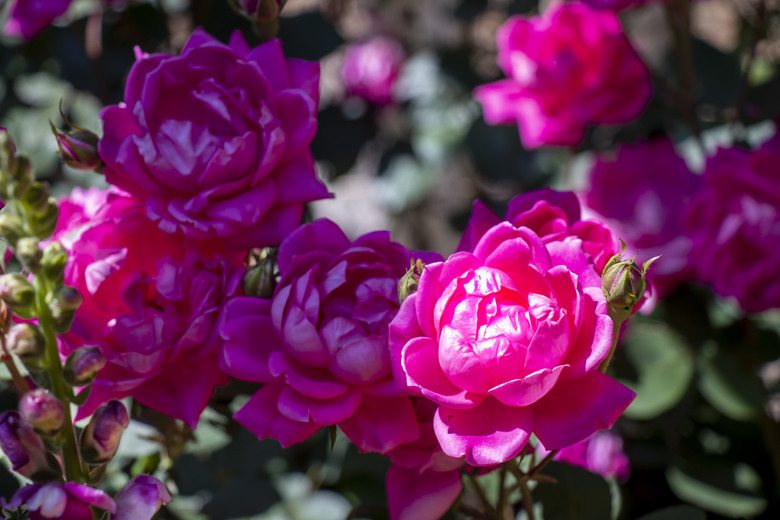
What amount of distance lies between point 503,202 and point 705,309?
40 cm

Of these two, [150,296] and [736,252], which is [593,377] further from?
[736,252]

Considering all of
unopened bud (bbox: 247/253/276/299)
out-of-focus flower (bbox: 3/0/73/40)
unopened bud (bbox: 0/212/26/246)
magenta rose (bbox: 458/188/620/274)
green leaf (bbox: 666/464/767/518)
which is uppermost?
unopened bud (bbox: 0/212/26/246)

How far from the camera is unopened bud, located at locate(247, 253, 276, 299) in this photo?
0.49m

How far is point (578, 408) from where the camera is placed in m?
0.42

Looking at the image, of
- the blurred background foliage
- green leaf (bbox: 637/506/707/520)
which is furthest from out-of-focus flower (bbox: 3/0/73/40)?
green leaf (bbox: 637/506/707/520)

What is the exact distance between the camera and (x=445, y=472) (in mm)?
483

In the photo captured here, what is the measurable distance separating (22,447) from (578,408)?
13.0 inches

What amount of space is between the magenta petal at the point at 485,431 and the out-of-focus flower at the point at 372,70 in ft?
3.66

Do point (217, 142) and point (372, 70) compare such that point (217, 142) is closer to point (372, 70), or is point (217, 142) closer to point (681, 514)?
point (681, 514)

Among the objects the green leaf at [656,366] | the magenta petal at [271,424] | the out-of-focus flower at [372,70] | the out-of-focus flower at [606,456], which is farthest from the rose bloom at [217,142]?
the out-of-focus flower at [372,70]

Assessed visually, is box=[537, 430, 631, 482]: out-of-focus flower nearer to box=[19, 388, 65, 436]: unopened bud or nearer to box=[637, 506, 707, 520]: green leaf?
box=[637, 506, 707, 520]: green leaf

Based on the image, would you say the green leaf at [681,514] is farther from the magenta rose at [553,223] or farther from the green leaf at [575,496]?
the magenta rose at [553,223]

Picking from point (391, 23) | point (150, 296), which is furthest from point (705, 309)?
point (391, 23)

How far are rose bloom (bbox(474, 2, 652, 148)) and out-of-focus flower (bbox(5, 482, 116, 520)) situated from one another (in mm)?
802
